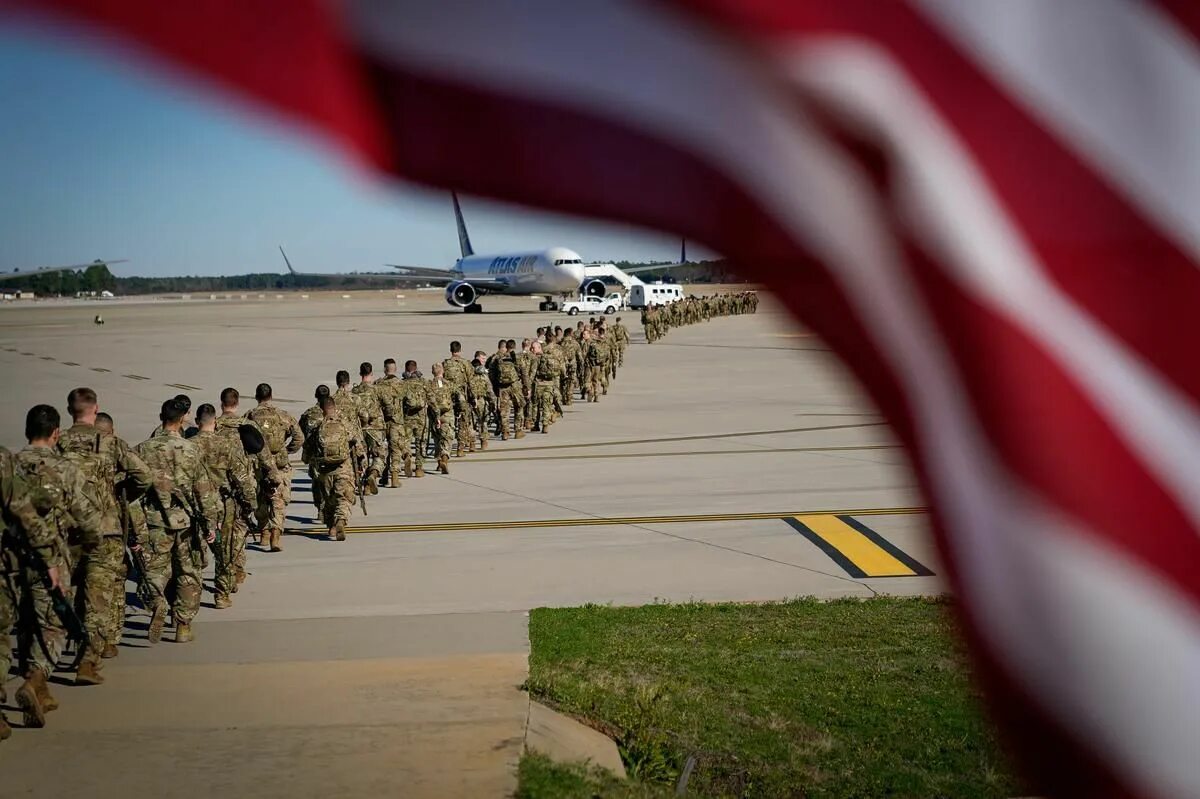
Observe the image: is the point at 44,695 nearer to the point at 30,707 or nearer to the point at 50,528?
the point at 30,707

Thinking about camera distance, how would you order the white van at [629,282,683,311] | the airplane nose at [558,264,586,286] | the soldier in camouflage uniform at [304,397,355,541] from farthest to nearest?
1. the white van at [629,282,683,311]
2. the airplane nose at [558,264,586,286]
3. the soldier in camouflage uniform at [304,397,355,541]

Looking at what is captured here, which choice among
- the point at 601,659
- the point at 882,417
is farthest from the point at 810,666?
the point at 882,417

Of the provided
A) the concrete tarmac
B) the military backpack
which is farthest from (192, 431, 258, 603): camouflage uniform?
the military backpack

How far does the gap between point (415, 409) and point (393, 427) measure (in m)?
0.70

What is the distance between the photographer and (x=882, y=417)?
1886 mm

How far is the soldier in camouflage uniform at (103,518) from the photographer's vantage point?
27.5 feet

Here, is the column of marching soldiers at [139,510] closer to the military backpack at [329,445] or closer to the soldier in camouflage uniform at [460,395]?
the military backpack at [329,445]

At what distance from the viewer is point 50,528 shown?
7891mm

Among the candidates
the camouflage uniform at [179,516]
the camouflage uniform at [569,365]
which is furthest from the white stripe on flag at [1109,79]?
the camouflage uniform at [569,365]

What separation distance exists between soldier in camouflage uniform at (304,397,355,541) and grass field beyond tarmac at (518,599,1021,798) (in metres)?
3.63

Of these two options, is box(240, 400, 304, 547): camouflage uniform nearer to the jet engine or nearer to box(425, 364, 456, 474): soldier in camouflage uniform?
box(425, 364, 456, 474): soldier in camouflage uniform

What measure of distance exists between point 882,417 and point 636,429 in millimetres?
19168

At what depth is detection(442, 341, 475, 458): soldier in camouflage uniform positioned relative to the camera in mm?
18266

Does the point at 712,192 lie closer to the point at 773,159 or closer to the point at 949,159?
the point at 773,159
